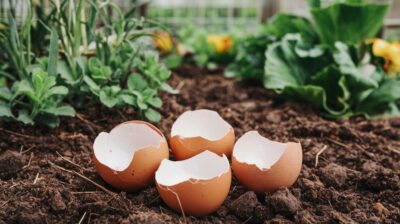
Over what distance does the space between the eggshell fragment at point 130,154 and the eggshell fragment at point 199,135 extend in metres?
0.06

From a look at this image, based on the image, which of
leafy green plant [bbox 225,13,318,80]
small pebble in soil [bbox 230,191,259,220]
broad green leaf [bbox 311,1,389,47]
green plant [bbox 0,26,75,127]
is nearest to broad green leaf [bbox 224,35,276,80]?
leafy green plant [bbox 225,13,318,80]

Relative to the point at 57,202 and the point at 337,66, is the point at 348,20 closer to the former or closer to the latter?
the point at 337,66

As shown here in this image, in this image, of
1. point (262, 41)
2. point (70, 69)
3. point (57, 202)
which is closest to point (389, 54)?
point (262, 41)

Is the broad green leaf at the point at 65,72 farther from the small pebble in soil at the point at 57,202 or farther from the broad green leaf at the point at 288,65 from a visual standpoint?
the broad green leaf at the point at 288,65

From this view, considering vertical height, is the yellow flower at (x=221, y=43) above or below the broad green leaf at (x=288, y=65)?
below

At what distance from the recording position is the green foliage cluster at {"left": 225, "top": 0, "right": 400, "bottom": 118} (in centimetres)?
218

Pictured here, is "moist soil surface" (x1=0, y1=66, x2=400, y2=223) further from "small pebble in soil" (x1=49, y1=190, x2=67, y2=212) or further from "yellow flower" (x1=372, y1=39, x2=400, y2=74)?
"yellow flower" (x1=372, y1=39, x2=400, y2=74)

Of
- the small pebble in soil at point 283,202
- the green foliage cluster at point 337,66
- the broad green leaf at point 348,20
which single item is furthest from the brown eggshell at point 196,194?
the broad green leaf at point 348,20

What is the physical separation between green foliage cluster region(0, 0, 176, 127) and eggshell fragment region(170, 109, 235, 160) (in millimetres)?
250

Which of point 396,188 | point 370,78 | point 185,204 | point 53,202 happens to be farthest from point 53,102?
point 370,78

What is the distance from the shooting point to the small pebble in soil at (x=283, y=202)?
1.29 meters

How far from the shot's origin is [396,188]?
1.49 meters

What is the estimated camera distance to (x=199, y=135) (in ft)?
4.96

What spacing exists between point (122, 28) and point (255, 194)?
84cm
